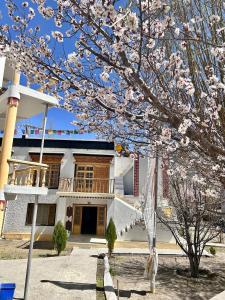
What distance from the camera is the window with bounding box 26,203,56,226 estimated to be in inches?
811

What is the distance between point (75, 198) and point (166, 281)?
11951mm

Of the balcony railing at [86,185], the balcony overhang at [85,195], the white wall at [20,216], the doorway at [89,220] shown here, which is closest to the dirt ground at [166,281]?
the balcony overhang at [85,195]

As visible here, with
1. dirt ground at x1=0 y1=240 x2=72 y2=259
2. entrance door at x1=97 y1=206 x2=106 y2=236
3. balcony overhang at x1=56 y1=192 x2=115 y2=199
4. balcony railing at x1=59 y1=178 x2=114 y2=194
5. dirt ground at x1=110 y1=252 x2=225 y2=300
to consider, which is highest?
balcony railing at x1=59 y1=178 x2=114 y2=194

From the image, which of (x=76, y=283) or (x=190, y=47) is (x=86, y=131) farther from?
(x=76, y=283)

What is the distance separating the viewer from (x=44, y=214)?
2089cm

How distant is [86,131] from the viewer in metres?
5.93

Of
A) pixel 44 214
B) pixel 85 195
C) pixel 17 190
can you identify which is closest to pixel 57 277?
pixel 17 190

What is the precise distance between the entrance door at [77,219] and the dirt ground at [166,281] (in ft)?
27.2

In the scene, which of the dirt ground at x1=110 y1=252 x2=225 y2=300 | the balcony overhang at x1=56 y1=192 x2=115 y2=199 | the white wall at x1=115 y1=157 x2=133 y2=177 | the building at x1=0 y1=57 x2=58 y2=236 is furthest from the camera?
the white wall at x1=115 y1=157 x2=133 y2=177

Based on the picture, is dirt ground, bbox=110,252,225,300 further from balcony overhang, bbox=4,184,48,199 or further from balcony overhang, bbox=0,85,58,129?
balcony overhang, bbox=0,85,58,129

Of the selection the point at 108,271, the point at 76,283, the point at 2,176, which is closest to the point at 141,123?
the point at 2,176

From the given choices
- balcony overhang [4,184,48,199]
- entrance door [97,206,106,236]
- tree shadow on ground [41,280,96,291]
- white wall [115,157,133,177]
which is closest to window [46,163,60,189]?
entrance door [97,206,106,236]

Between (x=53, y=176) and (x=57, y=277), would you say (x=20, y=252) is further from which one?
(x=53, y=176)

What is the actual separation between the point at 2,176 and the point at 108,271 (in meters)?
5.18
